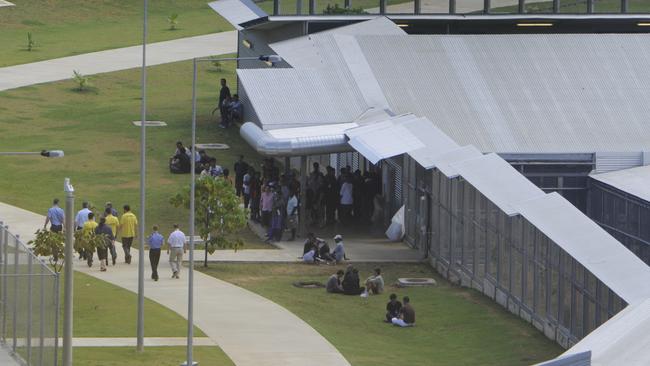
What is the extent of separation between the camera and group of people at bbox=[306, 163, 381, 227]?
52156 millimetres

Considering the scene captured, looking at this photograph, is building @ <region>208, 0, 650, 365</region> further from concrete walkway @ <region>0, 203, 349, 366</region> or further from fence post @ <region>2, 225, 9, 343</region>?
fence post @ <region>2, 225, 9, 343</region>

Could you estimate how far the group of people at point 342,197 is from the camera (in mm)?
52156

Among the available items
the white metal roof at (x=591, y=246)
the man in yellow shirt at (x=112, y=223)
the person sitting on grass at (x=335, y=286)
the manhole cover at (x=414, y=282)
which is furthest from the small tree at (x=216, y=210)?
the white metal roof at (x=591, y=246)

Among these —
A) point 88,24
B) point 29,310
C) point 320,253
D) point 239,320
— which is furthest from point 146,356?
point 88,24

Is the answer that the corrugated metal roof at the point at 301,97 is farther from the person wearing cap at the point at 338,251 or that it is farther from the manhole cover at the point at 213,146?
the manhole cover at the point at 213,146

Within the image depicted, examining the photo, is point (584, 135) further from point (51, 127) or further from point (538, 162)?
point (51, 127)

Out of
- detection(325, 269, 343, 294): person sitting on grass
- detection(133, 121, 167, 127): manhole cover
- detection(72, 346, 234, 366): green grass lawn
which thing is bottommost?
detection(72, 346, 234, 366): green grass lawn

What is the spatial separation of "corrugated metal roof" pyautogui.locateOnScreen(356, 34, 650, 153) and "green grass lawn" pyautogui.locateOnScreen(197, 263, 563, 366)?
7727 mm

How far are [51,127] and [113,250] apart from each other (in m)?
20.4

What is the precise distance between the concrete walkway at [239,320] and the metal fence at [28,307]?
13.1 feet

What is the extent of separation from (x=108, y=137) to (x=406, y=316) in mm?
25799

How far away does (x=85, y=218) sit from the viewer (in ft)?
155

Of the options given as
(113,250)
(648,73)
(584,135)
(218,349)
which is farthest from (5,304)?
(648,73)

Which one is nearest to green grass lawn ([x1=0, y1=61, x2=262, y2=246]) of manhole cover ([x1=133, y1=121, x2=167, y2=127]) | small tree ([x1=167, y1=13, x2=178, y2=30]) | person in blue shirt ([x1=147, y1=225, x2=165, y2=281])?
manhole cover ([x1=133, y1=121, x2=167, y2=127])
